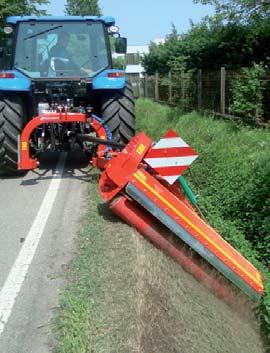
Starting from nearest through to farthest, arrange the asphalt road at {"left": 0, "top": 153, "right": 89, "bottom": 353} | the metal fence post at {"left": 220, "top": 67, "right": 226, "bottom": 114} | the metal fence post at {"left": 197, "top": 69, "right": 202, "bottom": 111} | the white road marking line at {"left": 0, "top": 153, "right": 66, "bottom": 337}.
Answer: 1. the asphalt road at {"left": 0, "top": 153, "right": 89, "bottom": 353}
2. the white road marking line at {"left": 0, "top": 153, "right": 66, "bottom": 337}
3. the metal fence post at {"left": 220, "top": 67, "right": 226, "bottom": 114}
4. the metal fence post at {"left": 197, "top": 69, "right": 202, "bottom": 111}

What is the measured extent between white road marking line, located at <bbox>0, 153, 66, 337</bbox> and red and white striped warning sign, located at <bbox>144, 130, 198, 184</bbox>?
1.43m

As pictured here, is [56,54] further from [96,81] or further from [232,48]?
[232,48]

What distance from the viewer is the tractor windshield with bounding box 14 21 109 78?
8828mm

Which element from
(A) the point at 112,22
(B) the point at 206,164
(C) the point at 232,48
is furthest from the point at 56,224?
(C) the point at 232,48

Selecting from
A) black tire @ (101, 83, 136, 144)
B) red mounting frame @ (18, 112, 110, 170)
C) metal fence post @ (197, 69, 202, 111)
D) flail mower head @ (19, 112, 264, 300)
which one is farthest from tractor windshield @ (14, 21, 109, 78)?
metal fence post @ (197, 69, 202, 111)

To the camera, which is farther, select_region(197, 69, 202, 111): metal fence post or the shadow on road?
select_region(197, 69, 202, 111): metal fence post

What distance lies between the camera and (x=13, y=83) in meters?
8.38

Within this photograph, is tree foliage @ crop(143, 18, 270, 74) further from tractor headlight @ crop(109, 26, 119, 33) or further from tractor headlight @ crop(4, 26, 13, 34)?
tractor headlight @ crop(4, 26, 13, 34)

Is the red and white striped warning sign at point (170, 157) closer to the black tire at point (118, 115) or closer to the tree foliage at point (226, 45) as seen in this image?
the black tire at point (118, 115)

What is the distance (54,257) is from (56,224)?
1.06 metres

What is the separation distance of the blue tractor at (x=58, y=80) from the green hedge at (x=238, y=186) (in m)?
1.50

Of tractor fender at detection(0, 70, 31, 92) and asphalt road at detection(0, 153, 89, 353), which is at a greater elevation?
tractor fender at detection(0, 70, 31, 92)

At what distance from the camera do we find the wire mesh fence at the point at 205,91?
11.5 metres

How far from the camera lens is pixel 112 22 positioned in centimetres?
914
